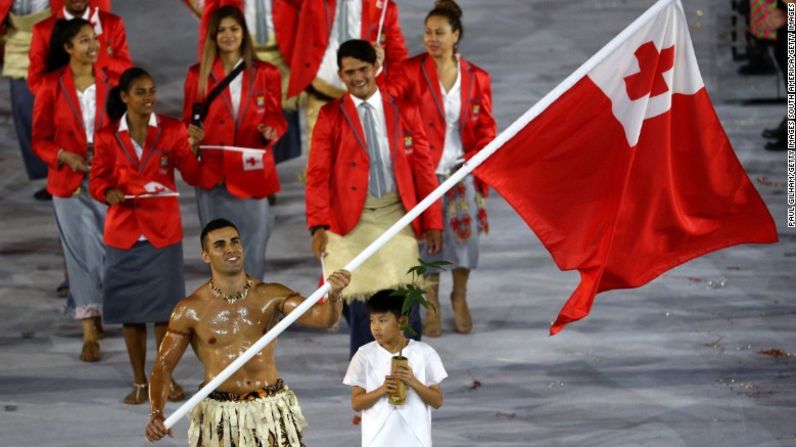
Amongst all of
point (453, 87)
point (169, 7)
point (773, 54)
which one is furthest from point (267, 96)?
point (169, 7)

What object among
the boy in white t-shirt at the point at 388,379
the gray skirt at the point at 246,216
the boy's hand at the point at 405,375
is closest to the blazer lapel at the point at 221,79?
the gray skirt at the point at 246,216

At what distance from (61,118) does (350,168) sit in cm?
193

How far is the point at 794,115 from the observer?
405 inches

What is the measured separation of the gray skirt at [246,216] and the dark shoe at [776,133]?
475 centimetres

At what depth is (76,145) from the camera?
10.1 metres

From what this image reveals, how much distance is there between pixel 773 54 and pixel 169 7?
231 inches

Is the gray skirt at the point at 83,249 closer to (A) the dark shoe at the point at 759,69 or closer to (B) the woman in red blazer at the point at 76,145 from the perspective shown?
(B) the woman in red blazer at the point at 76,145

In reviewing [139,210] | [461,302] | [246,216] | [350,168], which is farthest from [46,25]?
[461,302]

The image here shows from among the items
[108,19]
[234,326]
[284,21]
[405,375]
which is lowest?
Result: [405,375]

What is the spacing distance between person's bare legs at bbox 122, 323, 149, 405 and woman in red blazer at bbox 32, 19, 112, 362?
720 mm

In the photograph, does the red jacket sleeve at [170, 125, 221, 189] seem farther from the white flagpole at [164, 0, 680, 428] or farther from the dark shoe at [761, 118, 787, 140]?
the dark shoe at [761, 118, 787, 140]

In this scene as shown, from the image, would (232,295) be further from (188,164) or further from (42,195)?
(42,195)

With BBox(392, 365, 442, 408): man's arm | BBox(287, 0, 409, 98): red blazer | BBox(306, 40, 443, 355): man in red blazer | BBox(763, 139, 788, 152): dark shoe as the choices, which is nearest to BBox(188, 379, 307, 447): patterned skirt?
BBox(392, 365, 442, 408): man's arm

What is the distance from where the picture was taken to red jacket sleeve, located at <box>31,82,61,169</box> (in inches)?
395
